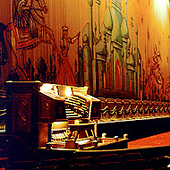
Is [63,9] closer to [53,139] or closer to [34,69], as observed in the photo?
[34,69]

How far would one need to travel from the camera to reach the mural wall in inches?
249

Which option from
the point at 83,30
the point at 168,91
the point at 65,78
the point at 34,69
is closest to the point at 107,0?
the point at 83,30

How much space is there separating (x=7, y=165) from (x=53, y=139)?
129 centimetres

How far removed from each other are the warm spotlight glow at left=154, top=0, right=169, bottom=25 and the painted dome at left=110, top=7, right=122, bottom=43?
5741 millimetres

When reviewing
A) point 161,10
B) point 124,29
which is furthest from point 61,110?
point 161,10

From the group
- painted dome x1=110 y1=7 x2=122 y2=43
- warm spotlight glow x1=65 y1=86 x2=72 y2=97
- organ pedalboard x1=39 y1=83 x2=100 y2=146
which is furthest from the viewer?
painted dome x1=110 y1=7 x2=122 y2=43

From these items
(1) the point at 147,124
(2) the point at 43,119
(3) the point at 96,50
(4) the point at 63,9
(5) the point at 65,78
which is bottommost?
(1) the point at 147,124

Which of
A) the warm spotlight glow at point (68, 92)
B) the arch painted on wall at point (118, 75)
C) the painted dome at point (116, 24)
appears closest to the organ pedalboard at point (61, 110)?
the warm spotlight glow at point (68, 92)

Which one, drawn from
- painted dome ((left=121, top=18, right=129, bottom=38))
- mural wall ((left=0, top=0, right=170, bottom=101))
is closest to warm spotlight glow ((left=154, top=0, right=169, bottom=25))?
mural wall ((left=0, top=0, right=170, bottom=101))

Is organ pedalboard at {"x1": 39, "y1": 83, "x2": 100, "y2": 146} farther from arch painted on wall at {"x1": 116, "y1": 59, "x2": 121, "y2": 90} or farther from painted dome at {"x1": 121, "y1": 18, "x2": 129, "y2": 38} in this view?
painted dome at {"x1": 121, "y1": 18, "x2": 129, "y2": 38}

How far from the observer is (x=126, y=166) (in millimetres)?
4508

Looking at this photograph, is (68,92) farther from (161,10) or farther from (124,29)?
(161,10)

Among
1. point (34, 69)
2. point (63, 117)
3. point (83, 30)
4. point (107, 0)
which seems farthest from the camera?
point (107, 0)

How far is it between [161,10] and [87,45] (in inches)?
398
